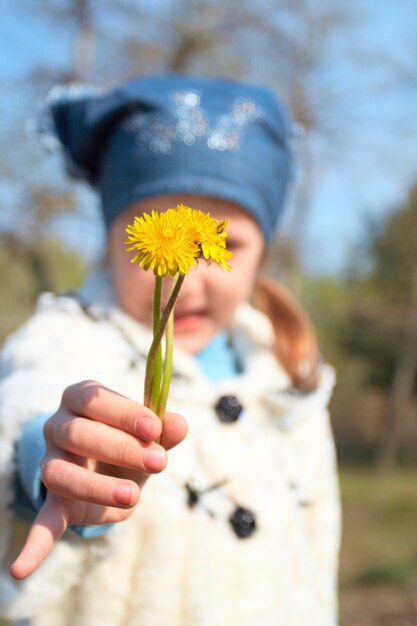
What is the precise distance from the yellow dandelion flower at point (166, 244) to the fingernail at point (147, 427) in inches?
7.3

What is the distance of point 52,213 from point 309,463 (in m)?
4.48

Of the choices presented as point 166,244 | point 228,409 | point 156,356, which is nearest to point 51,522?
point 156,356

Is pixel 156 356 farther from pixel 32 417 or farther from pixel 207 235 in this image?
pixel 32 417

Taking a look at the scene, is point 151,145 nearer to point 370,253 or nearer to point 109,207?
point 109,207

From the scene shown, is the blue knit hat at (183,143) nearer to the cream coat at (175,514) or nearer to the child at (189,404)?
the child at (189,404)

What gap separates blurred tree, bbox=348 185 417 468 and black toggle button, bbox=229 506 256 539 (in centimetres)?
1110

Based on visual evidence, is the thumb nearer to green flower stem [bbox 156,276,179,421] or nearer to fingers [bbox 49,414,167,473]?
fingers [bbox 49,414,167,473]

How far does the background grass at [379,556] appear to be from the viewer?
4.04 m

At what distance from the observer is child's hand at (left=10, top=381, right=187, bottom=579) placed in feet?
2.56

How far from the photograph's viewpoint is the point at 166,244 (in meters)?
0.65

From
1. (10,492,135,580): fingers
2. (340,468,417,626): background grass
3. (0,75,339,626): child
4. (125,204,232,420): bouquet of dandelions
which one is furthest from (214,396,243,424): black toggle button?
(340,468,417,626): background grass

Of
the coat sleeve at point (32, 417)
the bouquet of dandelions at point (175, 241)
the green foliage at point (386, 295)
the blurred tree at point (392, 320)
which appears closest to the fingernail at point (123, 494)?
the bouquet of dandelions at point (175, 241)

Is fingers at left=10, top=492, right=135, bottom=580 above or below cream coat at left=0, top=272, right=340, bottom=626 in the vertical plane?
below

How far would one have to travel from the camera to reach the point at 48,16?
5.31 metres
